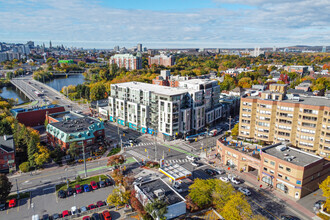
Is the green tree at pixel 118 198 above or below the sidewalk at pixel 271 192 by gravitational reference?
above

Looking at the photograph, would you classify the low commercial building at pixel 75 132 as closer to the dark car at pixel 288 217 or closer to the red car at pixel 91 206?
the red car at pixel 91 206

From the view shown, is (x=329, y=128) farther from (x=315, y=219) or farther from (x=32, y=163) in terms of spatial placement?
(x=32, y=163)

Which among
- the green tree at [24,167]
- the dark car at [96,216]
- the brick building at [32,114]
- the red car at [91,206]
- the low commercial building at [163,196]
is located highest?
the brick building at [32,114]


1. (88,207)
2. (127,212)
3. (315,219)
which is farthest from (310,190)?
(88,207)

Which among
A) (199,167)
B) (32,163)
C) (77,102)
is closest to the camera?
(32,163)

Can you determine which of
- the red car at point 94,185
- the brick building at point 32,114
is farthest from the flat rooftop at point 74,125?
the brick building at point 32,114

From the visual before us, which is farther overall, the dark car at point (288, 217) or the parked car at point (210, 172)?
the parked car at point (210, 172)

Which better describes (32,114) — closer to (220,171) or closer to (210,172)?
(210,172)

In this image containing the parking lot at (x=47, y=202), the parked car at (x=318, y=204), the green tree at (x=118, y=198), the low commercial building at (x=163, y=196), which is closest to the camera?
the low commercial building at (x=163, y=196)
